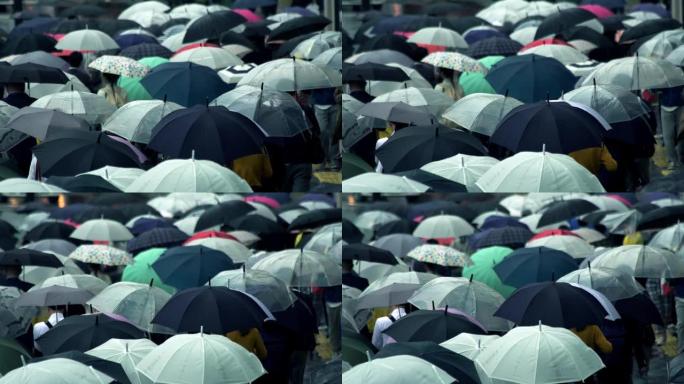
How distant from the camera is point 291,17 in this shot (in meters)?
25.8

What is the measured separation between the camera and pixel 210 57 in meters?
21.9

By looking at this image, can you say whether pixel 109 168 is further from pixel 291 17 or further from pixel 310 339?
pixel 291 17

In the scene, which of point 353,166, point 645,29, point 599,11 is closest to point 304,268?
point 353,166

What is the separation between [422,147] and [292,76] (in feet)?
12.0

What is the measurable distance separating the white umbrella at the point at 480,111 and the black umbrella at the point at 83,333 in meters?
5.33

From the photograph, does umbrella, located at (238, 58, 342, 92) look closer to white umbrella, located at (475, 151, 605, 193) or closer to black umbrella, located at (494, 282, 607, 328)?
white umbrella, located at (475, 151, 605, 193)

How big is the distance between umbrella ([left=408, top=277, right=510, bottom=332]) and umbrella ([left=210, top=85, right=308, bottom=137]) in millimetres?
2743

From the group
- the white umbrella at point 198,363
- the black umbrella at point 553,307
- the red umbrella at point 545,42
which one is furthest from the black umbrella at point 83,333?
the red umbrella at point 545,42

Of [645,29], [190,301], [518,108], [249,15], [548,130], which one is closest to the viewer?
[190,301]

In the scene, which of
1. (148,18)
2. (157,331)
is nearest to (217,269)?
(157,331)

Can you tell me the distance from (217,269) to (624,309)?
3.95 m

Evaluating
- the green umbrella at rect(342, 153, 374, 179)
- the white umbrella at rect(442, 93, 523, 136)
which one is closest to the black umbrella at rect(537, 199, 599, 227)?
the white umbrella at rect(442, 93, 523, 136)

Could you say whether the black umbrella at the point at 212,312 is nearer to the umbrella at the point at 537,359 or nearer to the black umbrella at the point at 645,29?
the umbrella at the point at 537,359

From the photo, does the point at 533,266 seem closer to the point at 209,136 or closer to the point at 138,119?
the point at 209,136
